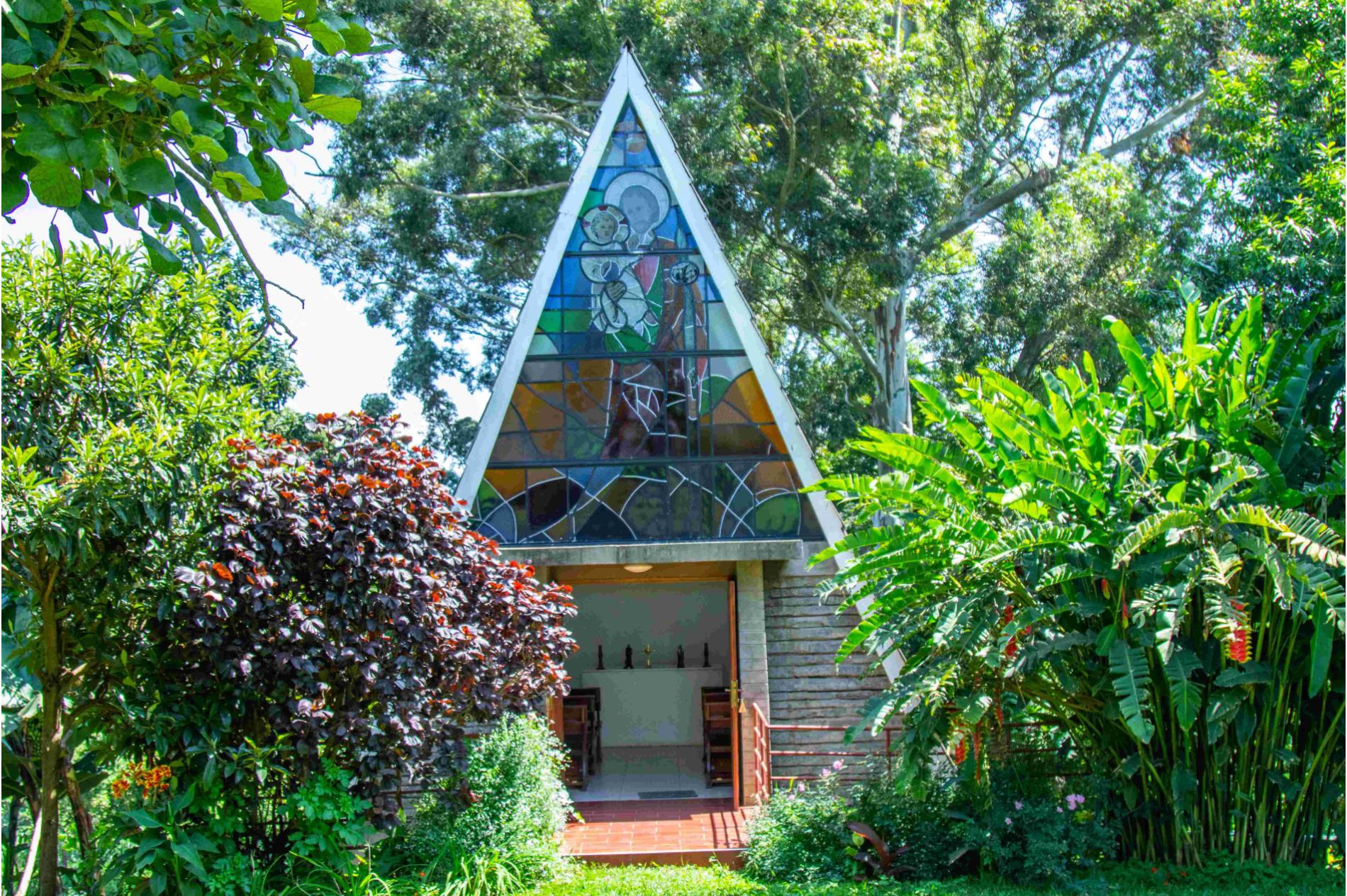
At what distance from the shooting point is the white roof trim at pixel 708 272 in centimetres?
1243

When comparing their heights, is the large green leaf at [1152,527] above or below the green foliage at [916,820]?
above

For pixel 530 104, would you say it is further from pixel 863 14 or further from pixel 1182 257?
pixel 1182 257

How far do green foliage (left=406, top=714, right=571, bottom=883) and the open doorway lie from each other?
9.99ft

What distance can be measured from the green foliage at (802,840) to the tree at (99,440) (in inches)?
179

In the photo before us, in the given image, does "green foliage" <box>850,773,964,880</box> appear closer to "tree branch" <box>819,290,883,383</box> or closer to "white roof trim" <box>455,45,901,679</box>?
"white roof trim" <box>455,45,901,679</box>

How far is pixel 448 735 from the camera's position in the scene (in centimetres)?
891

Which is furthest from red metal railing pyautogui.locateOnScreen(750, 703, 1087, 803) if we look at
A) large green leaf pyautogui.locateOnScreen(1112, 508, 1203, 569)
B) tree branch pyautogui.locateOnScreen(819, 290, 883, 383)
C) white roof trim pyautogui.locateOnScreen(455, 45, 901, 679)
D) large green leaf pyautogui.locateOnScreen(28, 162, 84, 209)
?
tree branch pyautogui.locateOnScreen(819, 290, 883, 383)

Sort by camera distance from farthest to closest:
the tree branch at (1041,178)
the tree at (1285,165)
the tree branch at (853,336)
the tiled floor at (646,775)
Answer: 1. the tree branch at (1041,178)
2. the tree branch at (853,336)
3. the tiled floor at (646,775)
4. the tree at (1285,165)

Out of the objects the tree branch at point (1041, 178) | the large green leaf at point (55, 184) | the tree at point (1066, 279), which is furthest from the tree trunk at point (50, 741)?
the tree branch at point (1041, 178)

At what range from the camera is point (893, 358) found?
69.5ft

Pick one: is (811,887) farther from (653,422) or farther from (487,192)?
(487,192)

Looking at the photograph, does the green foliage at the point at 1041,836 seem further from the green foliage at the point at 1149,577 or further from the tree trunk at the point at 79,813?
the tree trunk at the point at 79,813

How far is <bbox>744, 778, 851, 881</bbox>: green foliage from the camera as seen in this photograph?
29.4 feet

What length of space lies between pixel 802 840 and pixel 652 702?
27.9 ft
